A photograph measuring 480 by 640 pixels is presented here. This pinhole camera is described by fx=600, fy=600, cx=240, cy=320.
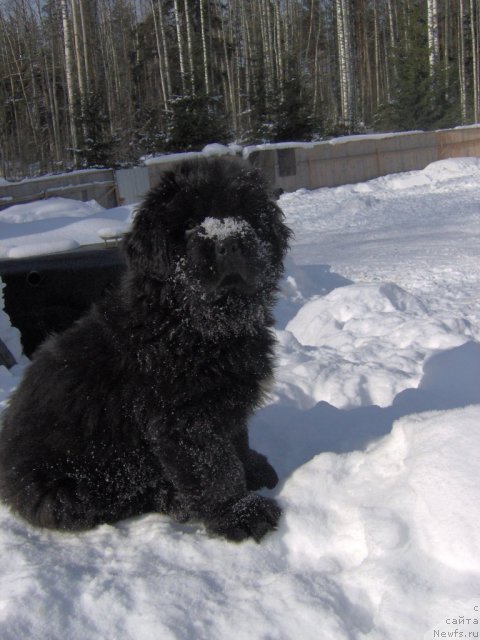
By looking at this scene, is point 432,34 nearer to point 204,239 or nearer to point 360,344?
point 360,344

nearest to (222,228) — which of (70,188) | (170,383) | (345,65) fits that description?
(170,383)

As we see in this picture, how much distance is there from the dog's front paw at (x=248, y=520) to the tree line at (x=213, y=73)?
19653 millimetres

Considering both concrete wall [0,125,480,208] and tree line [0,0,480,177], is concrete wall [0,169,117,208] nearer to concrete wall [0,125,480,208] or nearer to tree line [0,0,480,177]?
concrete wall [0,125,480,208]

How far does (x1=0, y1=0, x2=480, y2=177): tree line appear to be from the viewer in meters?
21.9

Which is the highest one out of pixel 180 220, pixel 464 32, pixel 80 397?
pixel 464 32

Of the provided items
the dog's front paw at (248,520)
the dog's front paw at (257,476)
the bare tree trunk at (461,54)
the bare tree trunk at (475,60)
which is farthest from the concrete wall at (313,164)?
the dog's front paw at (248,520)

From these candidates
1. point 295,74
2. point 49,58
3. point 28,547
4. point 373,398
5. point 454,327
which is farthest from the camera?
point 49,58

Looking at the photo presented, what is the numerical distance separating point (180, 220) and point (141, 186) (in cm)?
1612

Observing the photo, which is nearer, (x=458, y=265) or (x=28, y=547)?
(x=28, y=547)

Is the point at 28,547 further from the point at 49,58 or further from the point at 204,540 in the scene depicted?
the point at 49,58

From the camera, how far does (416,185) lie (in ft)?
54.0

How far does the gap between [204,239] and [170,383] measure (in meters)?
0.58

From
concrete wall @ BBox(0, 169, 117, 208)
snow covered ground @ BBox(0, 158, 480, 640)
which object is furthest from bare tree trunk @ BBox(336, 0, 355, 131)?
snow covered ground @ BBox(0, 158, 480, 640)

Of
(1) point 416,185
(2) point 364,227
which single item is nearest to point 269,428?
(2) point 364,227
